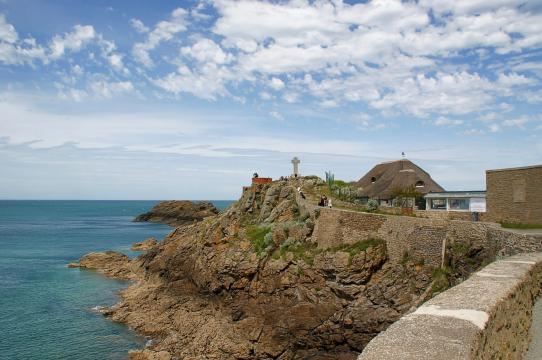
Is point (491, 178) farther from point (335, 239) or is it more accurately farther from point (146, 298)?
point (146, 298)

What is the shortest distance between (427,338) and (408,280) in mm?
17557

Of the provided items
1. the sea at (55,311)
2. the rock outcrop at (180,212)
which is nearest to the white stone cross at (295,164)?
the sea at (55,311)

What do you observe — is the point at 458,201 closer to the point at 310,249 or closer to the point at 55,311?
the point at 310,249

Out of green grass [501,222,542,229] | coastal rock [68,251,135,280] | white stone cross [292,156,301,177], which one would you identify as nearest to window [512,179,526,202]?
green grass [501,222,542,229]

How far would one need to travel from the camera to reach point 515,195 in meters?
21.2

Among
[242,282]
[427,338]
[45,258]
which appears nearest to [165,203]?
[45,258]

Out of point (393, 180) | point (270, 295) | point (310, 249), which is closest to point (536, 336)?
point (270, 295)

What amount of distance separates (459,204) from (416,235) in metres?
10.4

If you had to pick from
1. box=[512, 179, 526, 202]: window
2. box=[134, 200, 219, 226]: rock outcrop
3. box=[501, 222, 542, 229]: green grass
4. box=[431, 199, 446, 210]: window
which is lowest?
box=[134, 200, 219, 226]: rock outcrop

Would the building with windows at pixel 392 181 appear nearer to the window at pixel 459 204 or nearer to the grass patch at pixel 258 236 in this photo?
the window at pixel 459 204

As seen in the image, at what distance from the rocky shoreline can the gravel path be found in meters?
10.3

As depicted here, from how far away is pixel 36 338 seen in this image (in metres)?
29.2

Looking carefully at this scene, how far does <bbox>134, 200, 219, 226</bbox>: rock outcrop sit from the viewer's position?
113300 millimetres

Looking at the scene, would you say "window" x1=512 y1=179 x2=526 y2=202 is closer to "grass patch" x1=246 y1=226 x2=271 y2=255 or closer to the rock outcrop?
"grass patch" x1=246 y1=226 x2=271 y2=255
